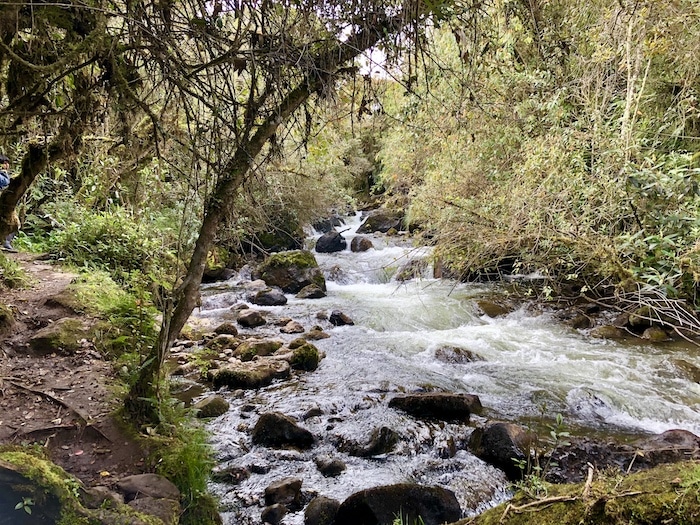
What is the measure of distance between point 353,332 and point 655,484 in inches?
246

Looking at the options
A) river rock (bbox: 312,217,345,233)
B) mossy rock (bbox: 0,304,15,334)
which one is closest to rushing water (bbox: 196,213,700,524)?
mossy rock (bbox: 0,304,15,334)

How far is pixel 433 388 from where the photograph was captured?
5574 mm

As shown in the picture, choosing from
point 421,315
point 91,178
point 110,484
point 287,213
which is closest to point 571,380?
point 421,315

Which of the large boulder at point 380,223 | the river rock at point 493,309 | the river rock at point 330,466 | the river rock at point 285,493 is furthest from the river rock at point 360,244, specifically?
the river rock at point 285,493

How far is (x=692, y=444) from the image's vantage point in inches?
156

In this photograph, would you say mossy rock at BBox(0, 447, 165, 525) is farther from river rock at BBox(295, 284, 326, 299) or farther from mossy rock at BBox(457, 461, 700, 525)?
river rock at BBox(295, 284, 326, 299)

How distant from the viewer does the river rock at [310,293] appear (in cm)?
991

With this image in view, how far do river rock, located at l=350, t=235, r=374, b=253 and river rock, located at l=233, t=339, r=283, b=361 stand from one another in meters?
7.66

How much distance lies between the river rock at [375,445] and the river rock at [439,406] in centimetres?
55

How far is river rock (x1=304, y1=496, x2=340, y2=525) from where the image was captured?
10.5ft

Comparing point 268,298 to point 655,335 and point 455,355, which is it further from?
point 655,335

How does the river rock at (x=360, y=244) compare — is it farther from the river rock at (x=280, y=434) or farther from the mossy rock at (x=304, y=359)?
the river rock at (x=280, y=434)

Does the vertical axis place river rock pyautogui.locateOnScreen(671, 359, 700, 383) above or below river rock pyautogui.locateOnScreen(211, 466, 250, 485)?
below

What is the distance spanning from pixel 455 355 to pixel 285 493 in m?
3.73
